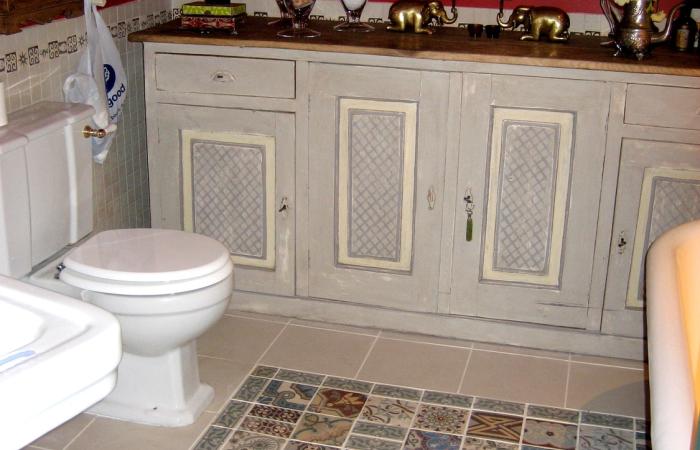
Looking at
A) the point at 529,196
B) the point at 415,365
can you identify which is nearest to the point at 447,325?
the point at 415,365

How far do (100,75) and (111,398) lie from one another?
38.4 inches

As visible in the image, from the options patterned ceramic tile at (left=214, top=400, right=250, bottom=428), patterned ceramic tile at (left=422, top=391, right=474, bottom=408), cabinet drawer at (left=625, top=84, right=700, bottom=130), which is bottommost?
patterned ceramic tile at (left=214, top=400, right=250, bottom=428)

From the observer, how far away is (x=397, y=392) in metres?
2.71

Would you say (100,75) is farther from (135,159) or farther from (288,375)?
(288,375)

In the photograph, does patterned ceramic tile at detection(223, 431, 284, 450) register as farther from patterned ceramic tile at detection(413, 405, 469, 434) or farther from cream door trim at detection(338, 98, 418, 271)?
cream door trim at detection(338, 98, 418, 271)

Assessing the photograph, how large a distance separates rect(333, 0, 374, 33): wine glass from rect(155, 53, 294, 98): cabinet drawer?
0.34 m

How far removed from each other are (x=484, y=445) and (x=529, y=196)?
792 millimetres

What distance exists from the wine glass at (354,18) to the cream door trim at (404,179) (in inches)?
13.9

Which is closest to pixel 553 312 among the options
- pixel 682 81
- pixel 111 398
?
pixel 682 81

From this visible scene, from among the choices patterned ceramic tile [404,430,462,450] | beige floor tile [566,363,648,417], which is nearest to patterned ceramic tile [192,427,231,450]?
patterned ceramic tile [404,430,462,450]

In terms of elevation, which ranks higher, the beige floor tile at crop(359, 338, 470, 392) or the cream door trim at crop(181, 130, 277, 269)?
the cream door trim at crop(181, 130, 277, 269)

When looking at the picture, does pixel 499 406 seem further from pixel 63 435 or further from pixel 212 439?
pixel 63 435

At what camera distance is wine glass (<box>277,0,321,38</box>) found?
3012 millimetres

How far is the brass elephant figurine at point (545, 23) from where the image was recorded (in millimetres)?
2959
